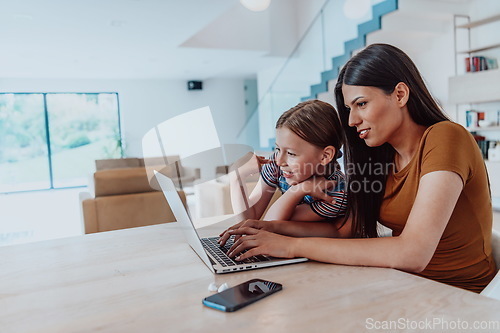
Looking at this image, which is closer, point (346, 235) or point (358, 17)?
point (346, 235)

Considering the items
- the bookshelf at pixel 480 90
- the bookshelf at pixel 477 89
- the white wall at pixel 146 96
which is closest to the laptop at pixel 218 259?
the bookshelf at pixel 480 90

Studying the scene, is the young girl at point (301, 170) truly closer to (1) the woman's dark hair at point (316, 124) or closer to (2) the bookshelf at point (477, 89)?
(1) the woman's dark hair at point (316, 124)

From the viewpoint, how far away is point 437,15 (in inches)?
206

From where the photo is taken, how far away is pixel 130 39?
19.4ft

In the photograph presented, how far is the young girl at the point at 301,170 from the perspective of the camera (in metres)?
1.10

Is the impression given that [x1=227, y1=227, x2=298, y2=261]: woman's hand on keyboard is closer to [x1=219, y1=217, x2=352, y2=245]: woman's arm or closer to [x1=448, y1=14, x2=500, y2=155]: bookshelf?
[x1=219, y1=217, x2=352, y2=245]: woman's arm

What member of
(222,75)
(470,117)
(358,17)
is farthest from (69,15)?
(222,75)

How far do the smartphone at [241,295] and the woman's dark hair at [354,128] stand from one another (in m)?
0.43

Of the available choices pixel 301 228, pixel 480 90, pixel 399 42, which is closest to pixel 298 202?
pixel 301 228

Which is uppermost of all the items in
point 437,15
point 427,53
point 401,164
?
point 437,15

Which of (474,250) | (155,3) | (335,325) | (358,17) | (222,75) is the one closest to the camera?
(335,325)

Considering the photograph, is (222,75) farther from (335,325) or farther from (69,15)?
(335,325)

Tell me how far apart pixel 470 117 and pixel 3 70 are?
8.06 m

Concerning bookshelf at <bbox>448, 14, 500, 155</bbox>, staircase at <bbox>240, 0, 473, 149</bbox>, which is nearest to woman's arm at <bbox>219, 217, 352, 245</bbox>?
staircase at <bbox>240, 0, 473, 149</bbox>
